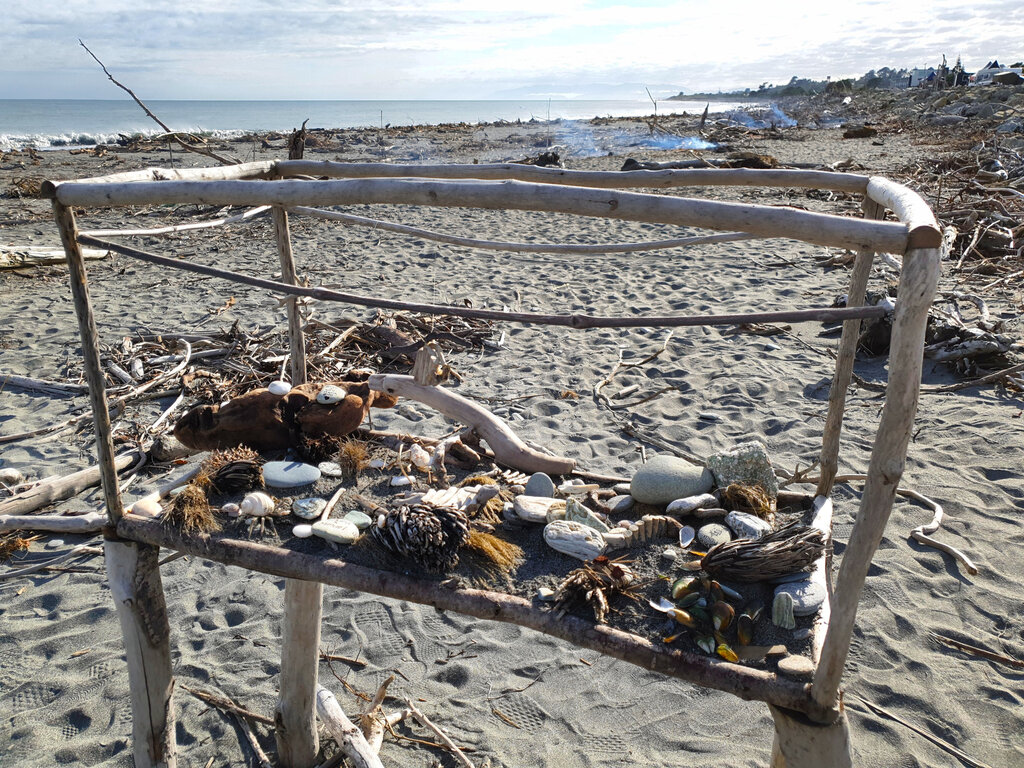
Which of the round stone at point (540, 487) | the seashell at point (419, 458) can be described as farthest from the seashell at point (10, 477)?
the round stone at point (540, 487)

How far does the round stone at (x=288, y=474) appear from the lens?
1935 millimetres

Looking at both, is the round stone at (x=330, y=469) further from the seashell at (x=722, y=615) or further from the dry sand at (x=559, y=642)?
the seashell at (x=722, y=615)

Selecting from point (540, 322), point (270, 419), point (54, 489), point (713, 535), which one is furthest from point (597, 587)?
point (54, 489)

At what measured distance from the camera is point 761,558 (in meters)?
1.53

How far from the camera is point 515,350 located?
213 inches

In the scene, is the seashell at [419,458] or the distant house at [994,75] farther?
the distant house at [994,75]

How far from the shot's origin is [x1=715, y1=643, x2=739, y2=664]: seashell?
135cm

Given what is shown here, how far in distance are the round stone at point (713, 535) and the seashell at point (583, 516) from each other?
0.24 m

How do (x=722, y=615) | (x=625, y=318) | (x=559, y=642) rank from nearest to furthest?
(x=625, y=318) → (x=722, y=615) → (x=559, y=642)

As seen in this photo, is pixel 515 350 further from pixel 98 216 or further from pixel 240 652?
pixel 98 216

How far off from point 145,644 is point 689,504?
153cm

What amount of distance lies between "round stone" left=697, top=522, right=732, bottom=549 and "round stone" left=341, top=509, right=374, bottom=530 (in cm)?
85

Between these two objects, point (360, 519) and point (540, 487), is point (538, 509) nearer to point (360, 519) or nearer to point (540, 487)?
point (540, 487)

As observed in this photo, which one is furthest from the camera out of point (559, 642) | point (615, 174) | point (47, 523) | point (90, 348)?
point (47, 523)
